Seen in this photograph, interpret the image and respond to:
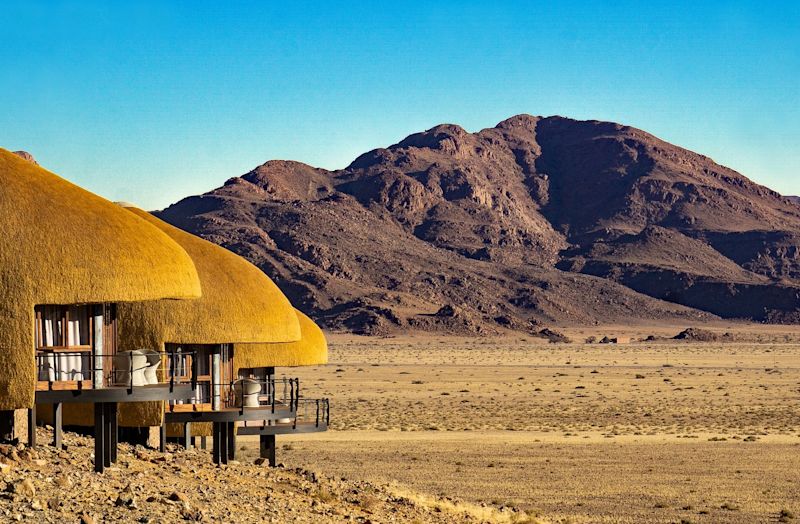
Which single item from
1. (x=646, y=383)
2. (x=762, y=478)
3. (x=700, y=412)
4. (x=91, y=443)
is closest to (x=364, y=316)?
(x=646, y=383)

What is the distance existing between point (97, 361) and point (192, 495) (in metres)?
2.84

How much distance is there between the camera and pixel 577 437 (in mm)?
50906

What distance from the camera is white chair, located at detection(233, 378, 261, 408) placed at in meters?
31.2

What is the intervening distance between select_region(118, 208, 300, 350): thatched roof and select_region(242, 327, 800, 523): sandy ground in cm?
763

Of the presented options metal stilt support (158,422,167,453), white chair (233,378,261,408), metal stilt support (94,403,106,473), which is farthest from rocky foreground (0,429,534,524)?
white chair (233,378,261,408)

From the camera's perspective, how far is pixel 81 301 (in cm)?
2094

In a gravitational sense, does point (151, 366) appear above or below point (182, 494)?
above

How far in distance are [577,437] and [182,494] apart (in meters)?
31.1

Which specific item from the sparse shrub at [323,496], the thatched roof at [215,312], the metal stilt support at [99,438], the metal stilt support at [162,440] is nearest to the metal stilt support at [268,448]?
the thatched roof at [215,312]

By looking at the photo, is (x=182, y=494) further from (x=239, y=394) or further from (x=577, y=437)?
(x=577, y=437)

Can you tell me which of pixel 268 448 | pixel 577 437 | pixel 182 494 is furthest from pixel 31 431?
pixel 577 437

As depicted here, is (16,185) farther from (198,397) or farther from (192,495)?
(198,397)

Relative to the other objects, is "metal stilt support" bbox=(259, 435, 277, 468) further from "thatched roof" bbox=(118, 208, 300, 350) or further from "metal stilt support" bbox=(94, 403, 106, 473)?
"metal stilt support" bbox=(94, 403, 106, 473)

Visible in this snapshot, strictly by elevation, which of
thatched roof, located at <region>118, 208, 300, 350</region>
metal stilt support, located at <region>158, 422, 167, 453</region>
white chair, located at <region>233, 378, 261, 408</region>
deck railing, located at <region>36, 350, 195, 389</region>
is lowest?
metal stilt support, located at <region>158, 422, 167, 453</region>
